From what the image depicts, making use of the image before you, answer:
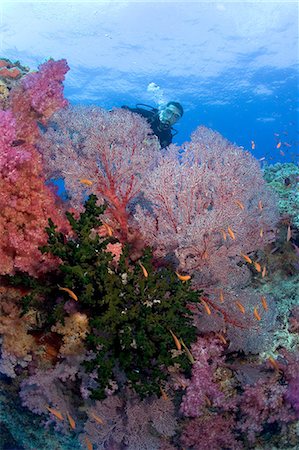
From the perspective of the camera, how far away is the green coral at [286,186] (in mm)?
6859

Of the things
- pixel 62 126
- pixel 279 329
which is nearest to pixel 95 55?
pixel 62 126

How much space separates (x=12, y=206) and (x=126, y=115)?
6.88 ft

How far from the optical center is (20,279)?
13.7 ft

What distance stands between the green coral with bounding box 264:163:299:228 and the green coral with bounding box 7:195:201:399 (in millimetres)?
3612

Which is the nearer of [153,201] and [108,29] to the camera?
[153,201]

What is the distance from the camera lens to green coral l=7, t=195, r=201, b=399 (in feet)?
12.2

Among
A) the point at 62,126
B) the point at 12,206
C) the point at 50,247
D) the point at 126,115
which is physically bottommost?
the point at 50,247

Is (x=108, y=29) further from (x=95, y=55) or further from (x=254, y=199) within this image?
(x=254, y=199)

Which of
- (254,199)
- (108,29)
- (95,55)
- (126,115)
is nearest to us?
(126,115)

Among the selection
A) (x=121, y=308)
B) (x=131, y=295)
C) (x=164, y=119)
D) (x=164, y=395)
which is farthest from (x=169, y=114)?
(x=164, y=395)

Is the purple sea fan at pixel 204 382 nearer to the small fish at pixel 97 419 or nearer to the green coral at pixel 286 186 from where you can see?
the small fish at pixel 97 419

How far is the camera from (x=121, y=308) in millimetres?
3939

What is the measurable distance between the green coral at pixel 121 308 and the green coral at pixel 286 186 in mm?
3612

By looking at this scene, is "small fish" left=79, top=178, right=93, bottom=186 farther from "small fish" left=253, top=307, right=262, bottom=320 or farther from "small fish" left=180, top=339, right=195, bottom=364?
"small fish" left=253, top=307, right=262, bottom=320
